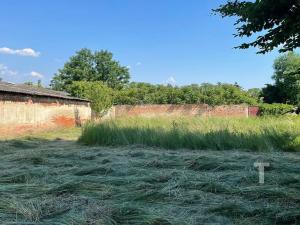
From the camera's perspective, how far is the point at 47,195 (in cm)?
484

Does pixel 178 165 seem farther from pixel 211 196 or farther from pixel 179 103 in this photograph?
pixel 179 103

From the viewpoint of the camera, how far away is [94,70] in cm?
4888

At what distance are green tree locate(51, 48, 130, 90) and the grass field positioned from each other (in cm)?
3930

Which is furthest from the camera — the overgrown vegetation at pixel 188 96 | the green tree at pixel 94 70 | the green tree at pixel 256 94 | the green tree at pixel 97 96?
the green tree at pixel 94 70

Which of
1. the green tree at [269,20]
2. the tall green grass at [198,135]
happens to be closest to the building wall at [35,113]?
the tall green grass at [198,135]

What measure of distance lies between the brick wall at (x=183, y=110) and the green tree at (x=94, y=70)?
17.1 metres

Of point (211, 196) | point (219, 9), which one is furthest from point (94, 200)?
point (219, 9)

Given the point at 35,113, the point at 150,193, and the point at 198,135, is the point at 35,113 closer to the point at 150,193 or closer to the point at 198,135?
the point at 198,135

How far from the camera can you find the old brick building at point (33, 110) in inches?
621

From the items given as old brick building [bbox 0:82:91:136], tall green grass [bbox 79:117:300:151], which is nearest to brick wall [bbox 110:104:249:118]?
old brick building [bbox 0:82:91:136]

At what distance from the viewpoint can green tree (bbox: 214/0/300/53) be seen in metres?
6.05

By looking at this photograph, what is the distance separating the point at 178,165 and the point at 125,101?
78.8 ft

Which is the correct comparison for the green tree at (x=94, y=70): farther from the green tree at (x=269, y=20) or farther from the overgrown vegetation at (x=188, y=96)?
the green tree at (x=269, y=20)

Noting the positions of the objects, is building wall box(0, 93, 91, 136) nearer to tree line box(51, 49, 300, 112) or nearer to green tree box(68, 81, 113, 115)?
green tree box(68, 81, 113, 115)
